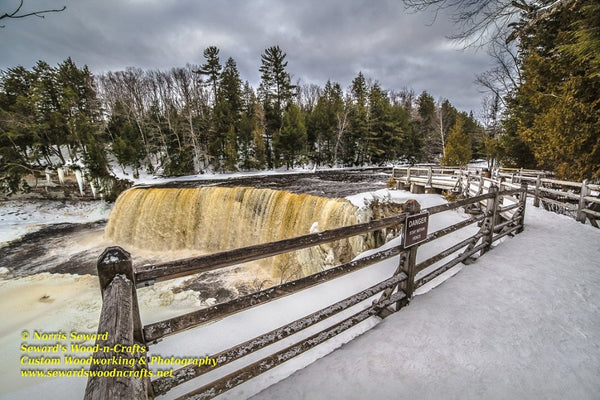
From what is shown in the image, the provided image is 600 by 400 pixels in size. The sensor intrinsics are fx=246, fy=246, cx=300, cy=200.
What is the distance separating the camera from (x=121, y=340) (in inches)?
42.7

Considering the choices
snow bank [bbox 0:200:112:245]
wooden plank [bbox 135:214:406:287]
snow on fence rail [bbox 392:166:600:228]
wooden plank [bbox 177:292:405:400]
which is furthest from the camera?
snow bank [bbox 0:200:112:245]

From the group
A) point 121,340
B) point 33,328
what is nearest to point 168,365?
point 121,340

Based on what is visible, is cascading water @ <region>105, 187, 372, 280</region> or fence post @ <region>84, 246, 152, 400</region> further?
cascading water @ <region>105, 187, 372, 280</region>

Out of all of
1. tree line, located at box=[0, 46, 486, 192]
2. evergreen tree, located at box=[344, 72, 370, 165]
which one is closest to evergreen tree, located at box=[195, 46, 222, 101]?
tree line, located at box=[0, 46, 486, 192]

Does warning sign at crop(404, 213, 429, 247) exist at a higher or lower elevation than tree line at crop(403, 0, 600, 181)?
lower

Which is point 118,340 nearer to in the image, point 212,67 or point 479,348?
point 479,348

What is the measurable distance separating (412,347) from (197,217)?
11.3m

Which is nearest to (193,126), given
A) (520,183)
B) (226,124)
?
(226,124)

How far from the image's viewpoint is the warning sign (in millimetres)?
2664

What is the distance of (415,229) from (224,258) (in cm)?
208

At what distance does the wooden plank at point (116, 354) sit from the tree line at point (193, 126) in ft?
82.3

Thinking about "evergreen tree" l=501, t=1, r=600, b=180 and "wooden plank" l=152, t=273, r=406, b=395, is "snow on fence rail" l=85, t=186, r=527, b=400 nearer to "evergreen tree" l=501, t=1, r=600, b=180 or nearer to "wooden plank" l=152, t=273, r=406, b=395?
"wooden plank" l=152, t=273, r=406, b=395

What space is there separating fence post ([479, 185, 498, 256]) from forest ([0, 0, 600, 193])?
415 cm

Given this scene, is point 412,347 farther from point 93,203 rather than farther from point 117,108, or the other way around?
point 117,108
